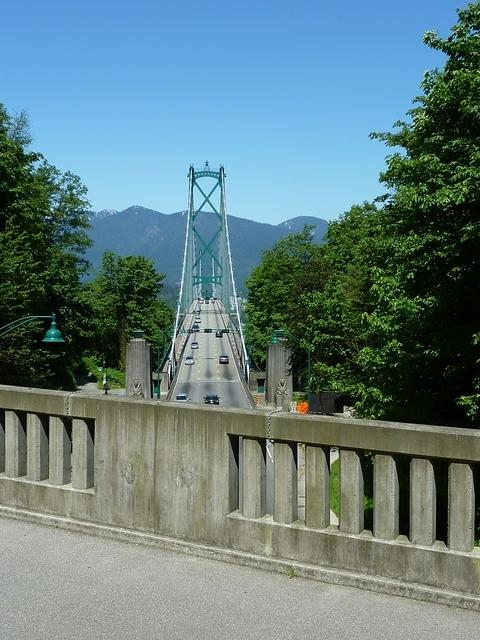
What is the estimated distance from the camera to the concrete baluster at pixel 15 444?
6.34 metres

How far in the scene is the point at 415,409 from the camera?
15.8 metres

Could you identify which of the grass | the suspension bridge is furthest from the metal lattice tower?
the grass

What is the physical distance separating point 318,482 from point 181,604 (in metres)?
1.18

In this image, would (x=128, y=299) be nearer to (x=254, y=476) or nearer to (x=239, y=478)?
(x=239, y=478)

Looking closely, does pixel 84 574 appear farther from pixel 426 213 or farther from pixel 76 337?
pixel 76 337

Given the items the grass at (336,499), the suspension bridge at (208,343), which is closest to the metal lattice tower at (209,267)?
the suspension bridge at (208,343)

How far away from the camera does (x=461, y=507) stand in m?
4.61

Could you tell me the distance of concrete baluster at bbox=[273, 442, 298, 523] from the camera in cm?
520

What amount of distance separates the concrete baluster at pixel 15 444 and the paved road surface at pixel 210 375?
3851cm

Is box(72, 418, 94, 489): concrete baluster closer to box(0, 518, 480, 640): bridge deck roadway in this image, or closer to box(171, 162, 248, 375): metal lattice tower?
box(0, 518, 480, 640): bridge deck roadway

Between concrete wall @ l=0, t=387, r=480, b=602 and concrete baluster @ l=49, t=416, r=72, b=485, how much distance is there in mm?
10

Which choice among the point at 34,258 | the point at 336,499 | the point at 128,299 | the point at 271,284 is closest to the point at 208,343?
the point at 128,299

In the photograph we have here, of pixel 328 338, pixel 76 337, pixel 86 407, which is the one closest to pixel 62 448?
pixel 86 407


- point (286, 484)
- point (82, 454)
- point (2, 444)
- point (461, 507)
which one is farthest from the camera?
point (2, 444)
